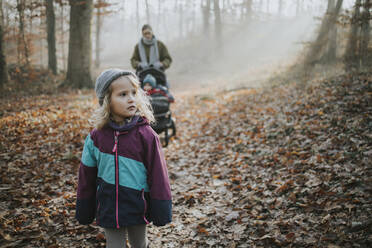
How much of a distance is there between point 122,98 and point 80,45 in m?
10.3

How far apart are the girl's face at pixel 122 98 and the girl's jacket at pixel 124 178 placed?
0.35 feet

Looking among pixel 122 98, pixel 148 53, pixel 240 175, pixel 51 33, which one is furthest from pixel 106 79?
pixel 51 33

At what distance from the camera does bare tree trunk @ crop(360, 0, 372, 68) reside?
7.84 m

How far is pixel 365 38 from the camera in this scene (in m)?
8.70

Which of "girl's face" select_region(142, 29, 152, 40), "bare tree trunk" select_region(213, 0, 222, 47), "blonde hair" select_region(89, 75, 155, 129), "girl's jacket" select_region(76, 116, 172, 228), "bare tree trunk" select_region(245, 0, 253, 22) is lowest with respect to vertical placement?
"girl's jacket" select_region(76, 116, 172, 228)

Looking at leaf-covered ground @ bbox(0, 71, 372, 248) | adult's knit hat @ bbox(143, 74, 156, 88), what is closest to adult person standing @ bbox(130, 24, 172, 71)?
adult's knit hat @ bbox(143, 74, 156, 88)

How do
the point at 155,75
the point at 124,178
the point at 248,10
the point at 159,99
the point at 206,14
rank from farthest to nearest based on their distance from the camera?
the point at 248,10 < the point at 206,14 < the point at 155,75 < the point at 159,99 < the point at 124,178

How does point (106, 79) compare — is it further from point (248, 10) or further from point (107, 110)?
point (248, 10)

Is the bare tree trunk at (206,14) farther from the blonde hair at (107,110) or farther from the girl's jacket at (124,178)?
the girl's jacket at (124,178)

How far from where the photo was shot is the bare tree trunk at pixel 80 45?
10820 millimetres

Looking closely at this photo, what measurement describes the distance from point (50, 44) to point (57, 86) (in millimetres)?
5037

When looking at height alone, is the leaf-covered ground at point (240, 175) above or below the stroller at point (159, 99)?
below

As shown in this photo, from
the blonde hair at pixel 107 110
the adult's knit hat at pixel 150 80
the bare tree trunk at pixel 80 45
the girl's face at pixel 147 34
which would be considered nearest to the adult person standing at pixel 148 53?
the girl's face at pixel 147 34

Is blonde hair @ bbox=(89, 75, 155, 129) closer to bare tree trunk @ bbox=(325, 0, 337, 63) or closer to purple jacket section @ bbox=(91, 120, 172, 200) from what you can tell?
purple jacket section @ bbox=(91, 120, 172, 200)
